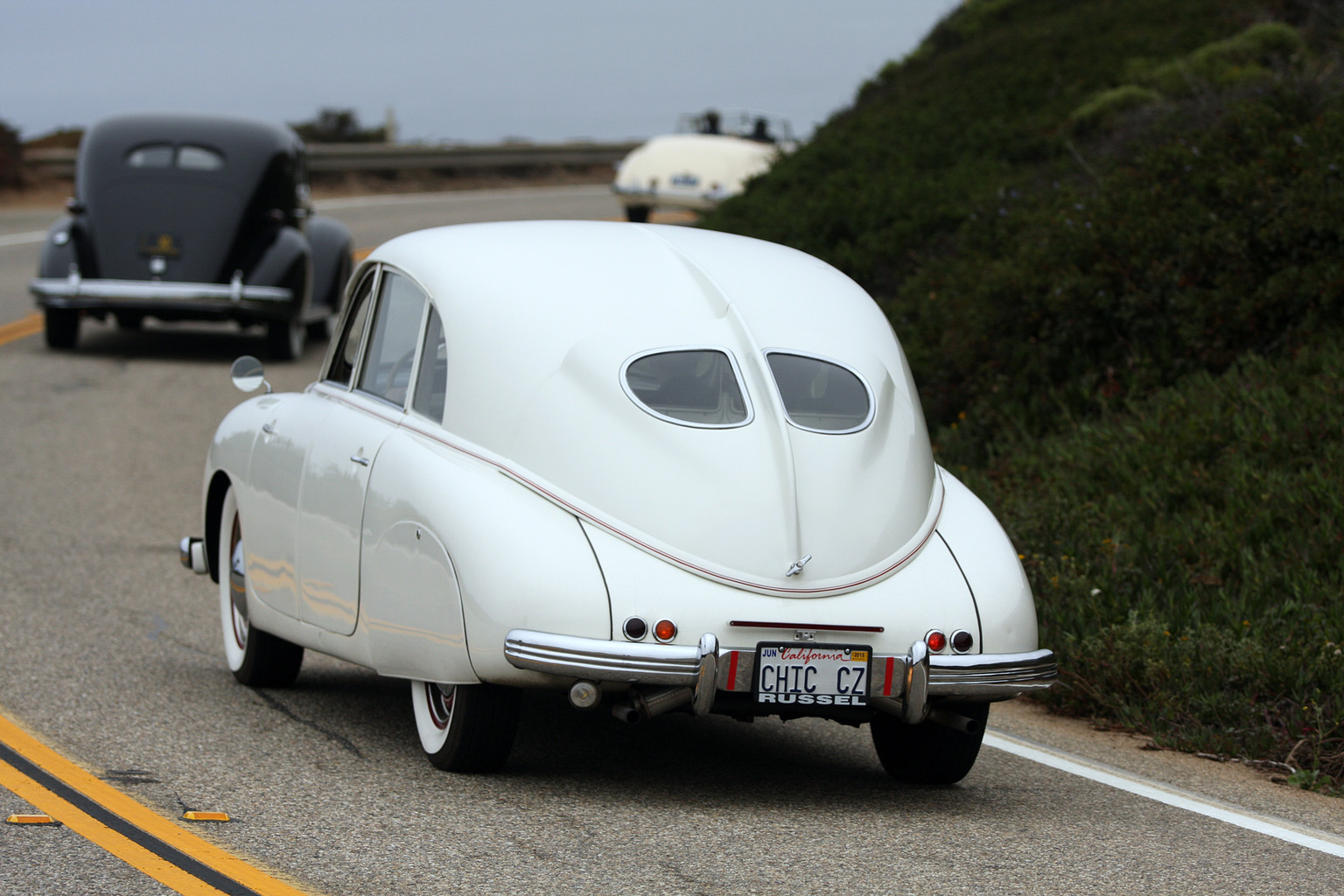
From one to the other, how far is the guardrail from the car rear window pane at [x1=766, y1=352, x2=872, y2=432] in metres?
30.9

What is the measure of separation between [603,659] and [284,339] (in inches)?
508

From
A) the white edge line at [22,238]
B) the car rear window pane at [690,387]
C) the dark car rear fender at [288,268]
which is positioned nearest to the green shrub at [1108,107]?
the dark car rear fender at [288,268]

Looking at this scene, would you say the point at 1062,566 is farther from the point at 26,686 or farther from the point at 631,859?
the point at 26,686

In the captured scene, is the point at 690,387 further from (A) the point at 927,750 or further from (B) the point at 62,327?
(B) the point at 62,327

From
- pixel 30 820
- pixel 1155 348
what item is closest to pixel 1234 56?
pixel 1155 348

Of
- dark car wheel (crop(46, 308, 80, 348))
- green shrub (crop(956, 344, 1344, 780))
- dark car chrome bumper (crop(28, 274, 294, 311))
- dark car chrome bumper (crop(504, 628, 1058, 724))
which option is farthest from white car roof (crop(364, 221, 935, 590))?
dark car wheel (crop(46, 308, 80, 348))

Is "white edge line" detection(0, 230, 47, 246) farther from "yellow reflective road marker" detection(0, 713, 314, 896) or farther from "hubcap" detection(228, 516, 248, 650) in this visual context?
"yellow reflective road marker" detection(0, 713, 314, 896)

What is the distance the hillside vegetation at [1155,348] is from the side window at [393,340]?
10.5ft

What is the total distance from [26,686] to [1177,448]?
5.89 metres

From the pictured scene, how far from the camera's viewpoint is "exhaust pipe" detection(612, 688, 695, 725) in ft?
15.3

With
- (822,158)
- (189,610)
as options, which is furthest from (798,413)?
(822,158)

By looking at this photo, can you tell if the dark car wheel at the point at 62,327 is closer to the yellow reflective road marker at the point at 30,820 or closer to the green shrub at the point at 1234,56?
the green shrub at the point at 1234,56

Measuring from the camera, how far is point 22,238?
25797 millimetres

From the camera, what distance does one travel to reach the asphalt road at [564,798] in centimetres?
421
